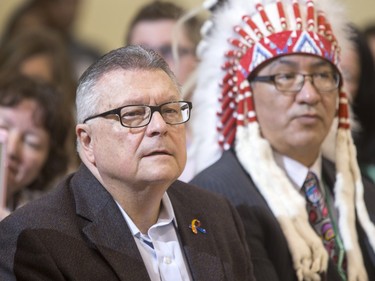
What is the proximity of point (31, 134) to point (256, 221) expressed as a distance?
3.10ft

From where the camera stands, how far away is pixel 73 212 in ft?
8.02

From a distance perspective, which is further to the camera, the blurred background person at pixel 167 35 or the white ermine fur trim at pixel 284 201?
the blurred background person at pixel 167 35

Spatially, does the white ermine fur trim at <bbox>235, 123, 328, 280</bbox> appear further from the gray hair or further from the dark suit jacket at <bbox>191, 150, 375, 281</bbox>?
the gray hair

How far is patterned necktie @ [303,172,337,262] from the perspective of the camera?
3.18 meters

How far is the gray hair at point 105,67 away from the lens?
247 centimetres

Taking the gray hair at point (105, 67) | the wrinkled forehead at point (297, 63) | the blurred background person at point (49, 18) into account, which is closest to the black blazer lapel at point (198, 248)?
the gray hair at point (105, 67)

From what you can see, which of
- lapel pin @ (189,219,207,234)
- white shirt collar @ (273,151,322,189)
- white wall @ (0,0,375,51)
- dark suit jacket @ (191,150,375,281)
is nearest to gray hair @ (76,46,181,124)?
lapel pin @ (189,219,207,234)

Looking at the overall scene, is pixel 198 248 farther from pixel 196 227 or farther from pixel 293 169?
pixel 293 169

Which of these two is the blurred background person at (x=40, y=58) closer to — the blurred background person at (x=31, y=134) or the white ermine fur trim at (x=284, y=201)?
the blurred background person at (x=31, y=134)

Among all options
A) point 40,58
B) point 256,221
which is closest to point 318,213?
point 256,221

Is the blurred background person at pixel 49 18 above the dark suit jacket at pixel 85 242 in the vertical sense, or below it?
above

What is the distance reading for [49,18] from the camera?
5398mm

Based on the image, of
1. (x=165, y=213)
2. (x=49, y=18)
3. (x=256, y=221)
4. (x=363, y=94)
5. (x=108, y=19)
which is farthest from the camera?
(x=108, y=19)

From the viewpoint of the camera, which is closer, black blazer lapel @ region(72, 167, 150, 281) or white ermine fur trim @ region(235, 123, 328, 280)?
black blazer lapel @ region(72, 167, 150, 281)
